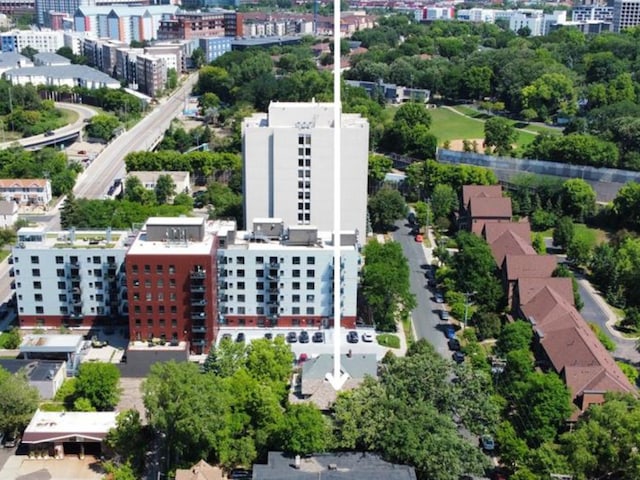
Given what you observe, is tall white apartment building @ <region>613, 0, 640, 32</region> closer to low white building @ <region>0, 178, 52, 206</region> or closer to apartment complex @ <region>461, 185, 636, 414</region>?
apartment complex @ <region>461, 185, 636, 414</region>

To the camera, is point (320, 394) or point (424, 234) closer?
point (320, 394)

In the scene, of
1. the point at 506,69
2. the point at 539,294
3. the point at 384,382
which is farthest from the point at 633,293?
the point at 506,69

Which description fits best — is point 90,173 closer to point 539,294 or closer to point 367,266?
point 367,266

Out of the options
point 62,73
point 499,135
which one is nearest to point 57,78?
point 62,73

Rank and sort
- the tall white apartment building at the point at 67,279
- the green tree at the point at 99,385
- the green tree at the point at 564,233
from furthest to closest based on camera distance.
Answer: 1. the green tree at the point at 564,233
2. the tall white apartment building at the point at 67,279
3. the green tree at the point at 99,385

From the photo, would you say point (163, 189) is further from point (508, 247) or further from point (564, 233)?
point (564, 233)

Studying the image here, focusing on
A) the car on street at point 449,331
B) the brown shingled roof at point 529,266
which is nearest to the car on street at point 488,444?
the car on street at point 449,331

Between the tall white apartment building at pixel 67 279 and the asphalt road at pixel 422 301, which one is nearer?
the tall white apartment building at pixel 67 279

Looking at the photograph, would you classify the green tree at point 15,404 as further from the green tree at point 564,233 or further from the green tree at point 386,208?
the green tree at point 564,233
